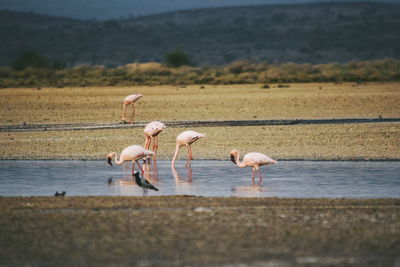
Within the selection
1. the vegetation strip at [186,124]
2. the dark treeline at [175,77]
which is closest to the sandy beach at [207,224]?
the vegetation strip at [186,124]

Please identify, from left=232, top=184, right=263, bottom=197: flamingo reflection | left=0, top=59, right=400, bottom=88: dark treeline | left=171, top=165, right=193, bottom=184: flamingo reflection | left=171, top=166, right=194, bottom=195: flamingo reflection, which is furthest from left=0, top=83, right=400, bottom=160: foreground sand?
left=0, top=59, right=400, bottom=88: dark treeline

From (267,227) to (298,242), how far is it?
891 millimetres

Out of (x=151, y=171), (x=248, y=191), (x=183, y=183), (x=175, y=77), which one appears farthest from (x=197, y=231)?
(x=175, y=77)

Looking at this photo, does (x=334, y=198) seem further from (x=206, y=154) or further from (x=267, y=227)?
(x=206, y=154)

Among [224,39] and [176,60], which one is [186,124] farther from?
[224,39]

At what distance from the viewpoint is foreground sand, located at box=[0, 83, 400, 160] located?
19719mm

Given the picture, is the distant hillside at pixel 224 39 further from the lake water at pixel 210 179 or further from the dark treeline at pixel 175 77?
the lake water at pixel 210 179

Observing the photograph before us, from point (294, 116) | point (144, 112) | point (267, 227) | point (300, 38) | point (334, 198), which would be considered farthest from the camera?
point (300, 38)

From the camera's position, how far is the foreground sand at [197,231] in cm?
813

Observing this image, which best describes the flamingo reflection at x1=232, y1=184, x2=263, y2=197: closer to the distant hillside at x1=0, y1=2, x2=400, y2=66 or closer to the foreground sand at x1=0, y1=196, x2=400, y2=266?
the foreground sand at x1=0, y1=196, x2=400, y2=266

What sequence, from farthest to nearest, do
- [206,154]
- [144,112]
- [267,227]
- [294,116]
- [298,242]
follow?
1. [144,112]
2. [294,116]
3. [206,154]
4. [267,227]
5. [298,242]

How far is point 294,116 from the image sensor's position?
28344 mm

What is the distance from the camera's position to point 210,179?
49.1 ft

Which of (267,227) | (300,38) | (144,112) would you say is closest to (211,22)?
(300,38)
